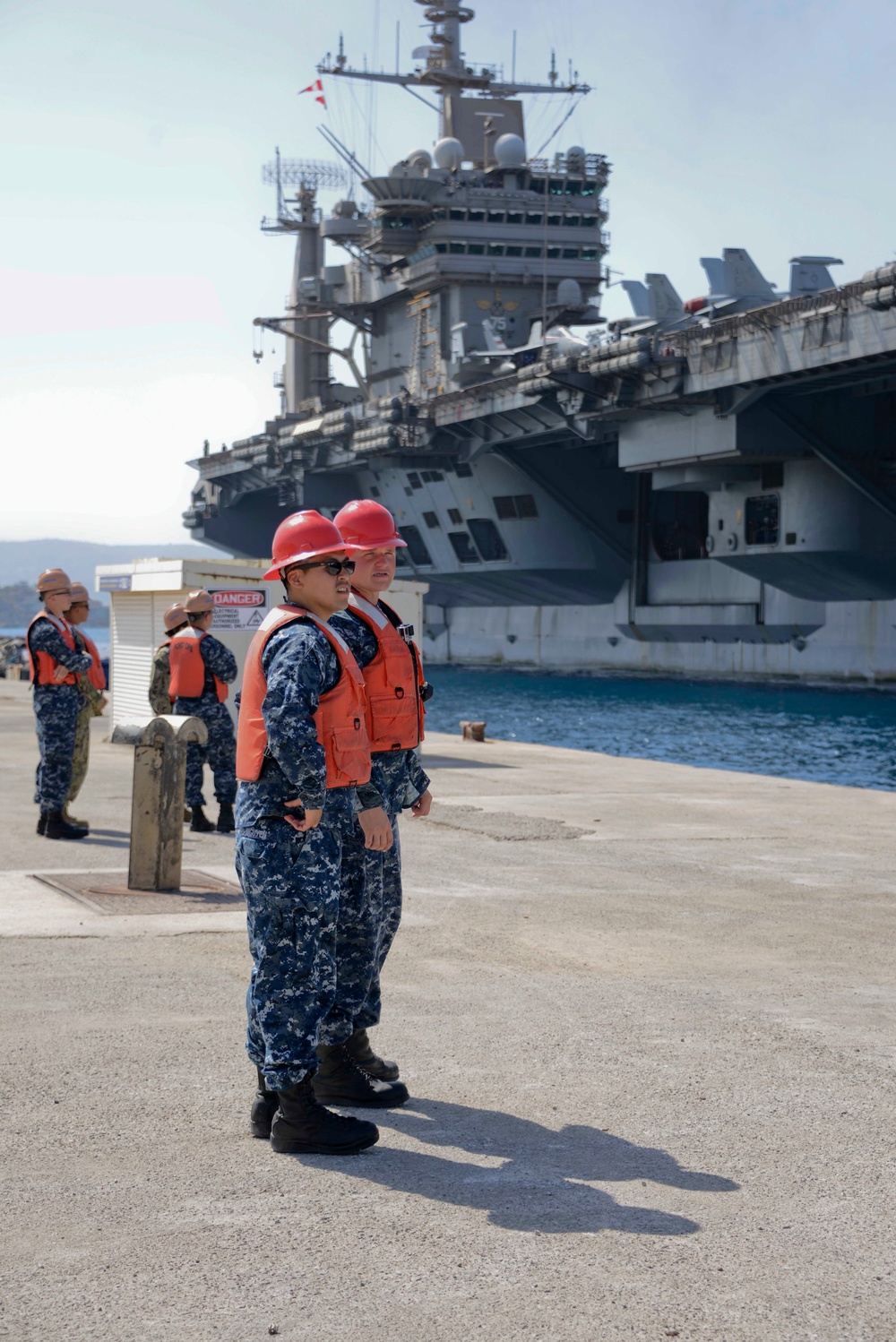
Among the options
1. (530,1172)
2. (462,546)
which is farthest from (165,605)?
(462,546)

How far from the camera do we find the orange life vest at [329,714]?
468 cm

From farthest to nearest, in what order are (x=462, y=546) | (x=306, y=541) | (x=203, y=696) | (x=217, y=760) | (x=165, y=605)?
1. (x=462, y=546)
2. (x=165, y=605)
3. (x=217, y=760)
4. (x=203, y=696)
5. (x=306, y=541)

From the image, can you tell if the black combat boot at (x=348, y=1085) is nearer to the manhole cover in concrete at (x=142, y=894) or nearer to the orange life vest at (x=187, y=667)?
the manhole cover in concrete at (x=142, y=894)

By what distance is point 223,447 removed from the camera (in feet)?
267

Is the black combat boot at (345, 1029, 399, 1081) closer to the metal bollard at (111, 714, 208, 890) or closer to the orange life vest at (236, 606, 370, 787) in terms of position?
the orange life vest at (236, 606, 370, 787)

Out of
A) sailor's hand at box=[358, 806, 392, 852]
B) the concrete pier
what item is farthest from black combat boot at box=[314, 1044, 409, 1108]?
sailor's hand at box=[358, 806, 392, 852]

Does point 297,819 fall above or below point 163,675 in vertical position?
below

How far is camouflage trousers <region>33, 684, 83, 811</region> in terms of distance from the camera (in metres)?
11.4

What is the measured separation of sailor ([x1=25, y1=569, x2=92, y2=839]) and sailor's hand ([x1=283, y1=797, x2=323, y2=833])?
279 inches

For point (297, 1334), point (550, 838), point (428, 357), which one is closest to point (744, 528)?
point (428, 357)

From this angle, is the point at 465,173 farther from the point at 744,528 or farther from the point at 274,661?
the point at 274,661

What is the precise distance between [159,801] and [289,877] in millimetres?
4822

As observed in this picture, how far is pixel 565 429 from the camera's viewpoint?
54344 millimetres

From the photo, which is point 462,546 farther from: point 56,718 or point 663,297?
point 56,718
